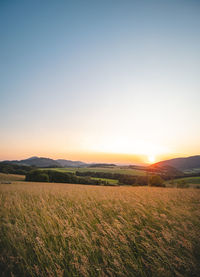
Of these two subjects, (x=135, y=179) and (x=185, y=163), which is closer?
(x=135, y=179)

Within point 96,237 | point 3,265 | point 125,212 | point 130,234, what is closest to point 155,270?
point 130,234

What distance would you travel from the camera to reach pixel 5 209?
13.4 ft

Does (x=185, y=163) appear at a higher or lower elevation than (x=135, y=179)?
higher

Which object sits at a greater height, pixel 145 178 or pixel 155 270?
pixel 155 270

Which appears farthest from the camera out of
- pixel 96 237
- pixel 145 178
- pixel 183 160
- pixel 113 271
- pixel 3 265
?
pixel 183 160

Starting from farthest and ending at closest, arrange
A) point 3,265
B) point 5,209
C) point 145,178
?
point 145,178, point 5,209, point 3,265

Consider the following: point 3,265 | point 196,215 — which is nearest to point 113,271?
point 3,265

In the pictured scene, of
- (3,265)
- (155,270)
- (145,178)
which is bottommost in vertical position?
(145,178)

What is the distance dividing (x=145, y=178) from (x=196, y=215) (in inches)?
2262

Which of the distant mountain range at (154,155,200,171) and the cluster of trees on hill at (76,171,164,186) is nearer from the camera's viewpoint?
the cluster of trees on hill at (76,171,164,186)

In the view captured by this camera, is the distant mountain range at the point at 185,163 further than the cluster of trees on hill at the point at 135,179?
Yes

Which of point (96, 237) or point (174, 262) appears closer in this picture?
point (174, 262)

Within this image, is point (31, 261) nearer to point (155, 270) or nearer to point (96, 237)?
point (96, 237)

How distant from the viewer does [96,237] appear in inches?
100
